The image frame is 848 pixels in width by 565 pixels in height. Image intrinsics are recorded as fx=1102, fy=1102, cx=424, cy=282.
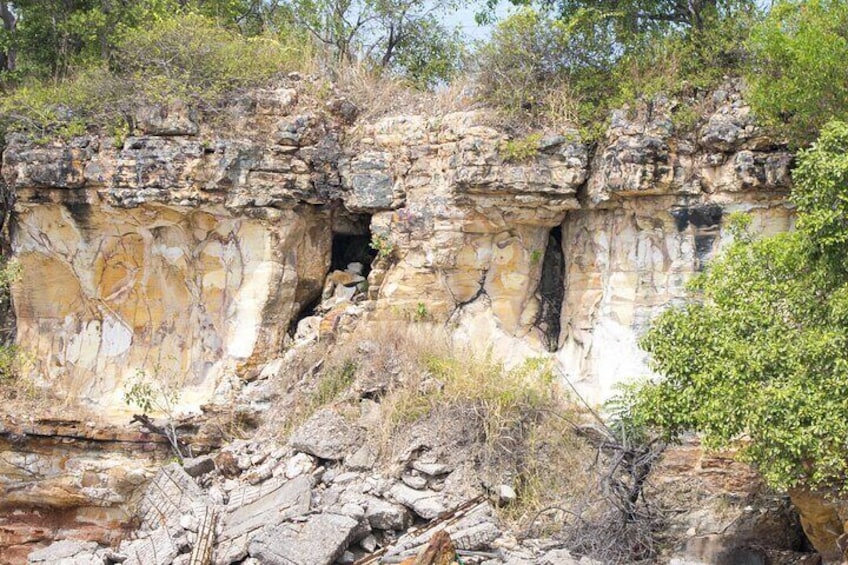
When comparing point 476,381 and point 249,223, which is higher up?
point 249,223

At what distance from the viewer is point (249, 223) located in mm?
12711

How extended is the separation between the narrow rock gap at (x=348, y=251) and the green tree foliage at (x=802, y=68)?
4.95 meters

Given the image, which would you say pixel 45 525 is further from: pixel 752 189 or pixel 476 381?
pixel 752 189

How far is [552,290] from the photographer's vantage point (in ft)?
42.1

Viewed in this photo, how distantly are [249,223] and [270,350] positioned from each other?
150 cm

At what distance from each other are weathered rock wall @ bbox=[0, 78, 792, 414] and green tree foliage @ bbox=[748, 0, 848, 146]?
1.55 feet

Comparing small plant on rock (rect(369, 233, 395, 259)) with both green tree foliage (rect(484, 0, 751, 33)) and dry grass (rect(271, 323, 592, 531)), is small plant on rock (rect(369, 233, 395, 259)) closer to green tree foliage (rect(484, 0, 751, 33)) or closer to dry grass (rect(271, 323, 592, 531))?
dry grass (rect(271, 323, 592, 531))

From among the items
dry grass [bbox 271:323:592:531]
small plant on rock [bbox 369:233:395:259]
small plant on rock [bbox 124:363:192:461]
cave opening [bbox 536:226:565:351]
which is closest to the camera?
dry grass [bbox 271:323:592:531]

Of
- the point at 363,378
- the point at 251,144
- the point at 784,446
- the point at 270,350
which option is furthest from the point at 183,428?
the point at 784,446

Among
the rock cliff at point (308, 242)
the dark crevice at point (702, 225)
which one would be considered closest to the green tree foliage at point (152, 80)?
the rock cliff at point (308, 242)

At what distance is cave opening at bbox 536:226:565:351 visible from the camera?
1267 centimetres

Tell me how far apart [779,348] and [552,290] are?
5108 mm

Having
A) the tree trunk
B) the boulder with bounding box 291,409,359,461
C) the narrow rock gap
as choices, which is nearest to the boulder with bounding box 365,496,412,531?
the boulder with bounding box 291,409,359,461

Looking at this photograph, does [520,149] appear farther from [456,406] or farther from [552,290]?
[456,406]
